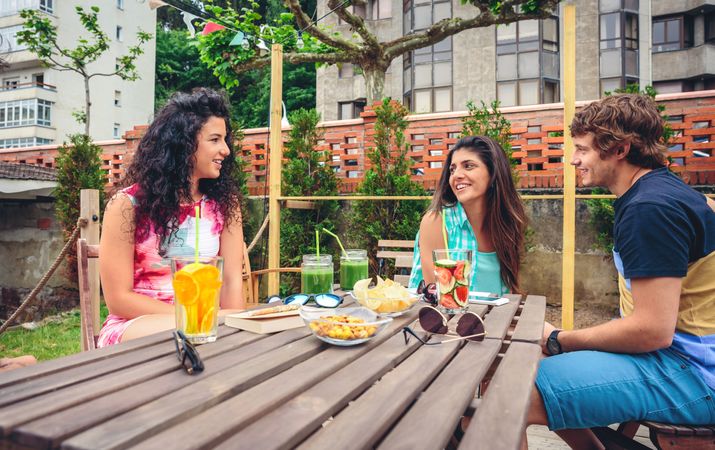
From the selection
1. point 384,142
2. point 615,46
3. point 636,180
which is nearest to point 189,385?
point 636,180

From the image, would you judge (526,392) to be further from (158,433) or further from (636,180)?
(636,180)

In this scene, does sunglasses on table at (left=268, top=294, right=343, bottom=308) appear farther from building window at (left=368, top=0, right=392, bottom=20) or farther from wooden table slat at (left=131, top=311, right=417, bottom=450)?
building window at (left=368, top=0, right=392, bottom=20)

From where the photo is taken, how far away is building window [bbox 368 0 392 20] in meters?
17.8

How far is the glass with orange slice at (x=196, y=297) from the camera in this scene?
1209 millimetres

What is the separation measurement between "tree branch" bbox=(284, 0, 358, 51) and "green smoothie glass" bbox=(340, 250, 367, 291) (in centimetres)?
616

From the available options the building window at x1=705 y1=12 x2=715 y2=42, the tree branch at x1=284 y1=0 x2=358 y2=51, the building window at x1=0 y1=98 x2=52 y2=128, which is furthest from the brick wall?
the building window at x1=0 y1=98 x2=52 y2=128

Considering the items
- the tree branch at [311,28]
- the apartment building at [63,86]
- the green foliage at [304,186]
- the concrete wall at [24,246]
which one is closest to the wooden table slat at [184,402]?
the green foliage at [304,186]

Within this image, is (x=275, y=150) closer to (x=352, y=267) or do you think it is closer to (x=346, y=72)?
(x=352, y=267)

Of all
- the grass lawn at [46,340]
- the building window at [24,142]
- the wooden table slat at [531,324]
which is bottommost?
the grass lawn at [46,340]

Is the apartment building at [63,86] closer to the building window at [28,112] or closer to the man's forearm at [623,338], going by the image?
the building window at [28,112]

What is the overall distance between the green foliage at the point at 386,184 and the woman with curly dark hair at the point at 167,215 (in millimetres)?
3202

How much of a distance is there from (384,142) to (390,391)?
15.8ft

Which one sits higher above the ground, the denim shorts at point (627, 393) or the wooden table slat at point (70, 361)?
the wooden table slat at point (70, 361)

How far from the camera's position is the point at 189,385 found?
901 millimetres
